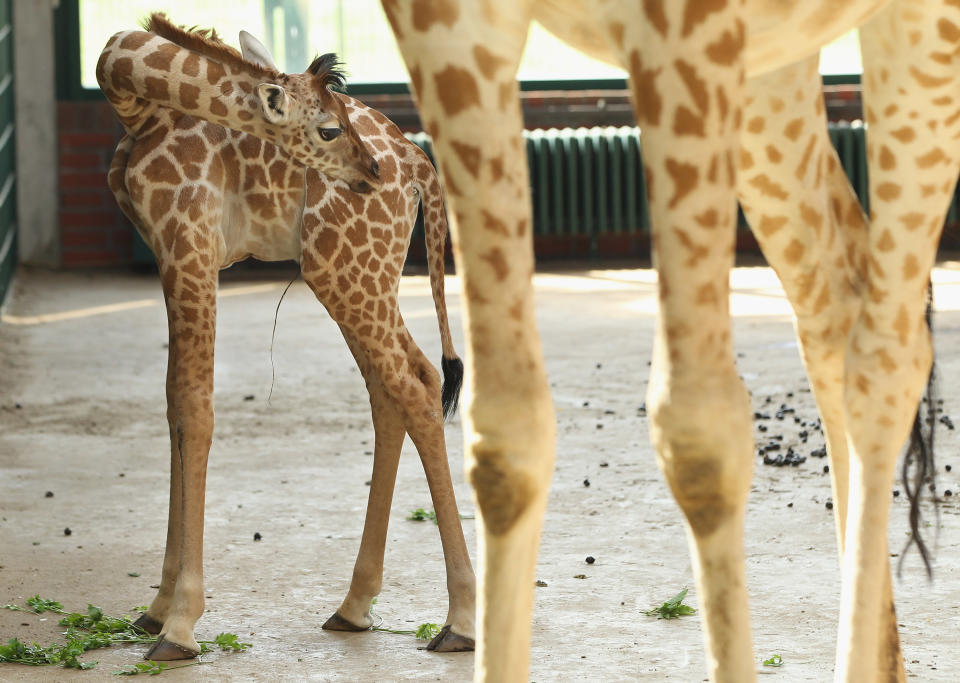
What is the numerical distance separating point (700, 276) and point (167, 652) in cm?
157

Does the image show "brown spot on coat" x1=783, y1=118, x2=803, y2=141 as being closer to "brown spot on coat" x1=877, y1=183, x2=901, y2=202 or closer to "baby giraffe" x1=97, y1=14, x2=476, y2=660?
"brown spot on coat" x1=877, y1=183, x2=901, y2=202

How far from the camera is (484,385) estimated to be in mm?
1340

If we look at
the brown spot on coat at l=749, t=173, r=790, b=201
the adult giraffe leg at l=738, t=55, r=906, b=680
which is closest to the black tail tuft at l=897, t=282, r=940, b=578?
the adult giraffe leg at l=738, t=55, r=906, b=680

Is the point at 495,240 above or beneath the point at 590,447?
above

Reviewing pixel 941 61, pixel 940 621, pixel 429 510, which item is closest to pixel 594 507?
pixel 429 510

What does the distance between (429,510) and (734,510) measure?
2.28 m

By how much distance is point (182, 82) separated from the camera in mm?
2506

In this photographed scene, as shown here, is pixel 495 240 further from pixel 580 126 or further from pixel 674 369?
pixel 580 126

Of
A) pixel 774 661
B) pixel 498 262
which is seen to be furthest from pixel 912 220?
pixel 774 661

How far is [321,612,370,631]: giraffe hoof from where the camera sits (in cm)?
264

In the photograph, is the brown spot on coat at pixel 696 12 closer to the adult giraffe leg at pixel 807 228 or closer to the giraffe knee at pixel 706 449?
the giraffe knee at pixel 706 449

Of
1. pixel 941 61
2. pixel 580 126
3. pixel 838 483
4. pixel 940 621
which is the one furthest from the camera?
pixel 580 126

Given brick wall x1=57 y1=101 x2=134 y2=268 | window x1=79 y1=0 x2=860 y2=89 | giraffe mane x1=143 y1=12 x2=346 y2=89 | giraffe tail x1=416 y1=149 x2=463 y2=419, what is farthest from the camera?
window x1=79 y1=0 x2=860 y2=89

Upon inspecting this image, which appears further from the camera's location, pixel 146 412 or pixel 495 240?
pixel 146 412
